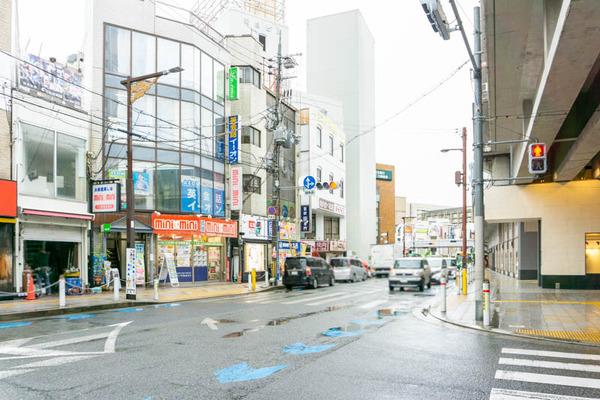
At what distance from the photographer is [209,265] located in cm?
2892

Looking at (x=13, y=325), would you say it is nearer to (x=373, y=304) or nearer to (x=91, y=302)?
(x=91, y=302)

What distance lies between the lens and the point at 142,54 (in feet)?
82.2

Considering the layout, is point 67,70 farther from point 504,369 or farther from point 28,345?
point 504,369

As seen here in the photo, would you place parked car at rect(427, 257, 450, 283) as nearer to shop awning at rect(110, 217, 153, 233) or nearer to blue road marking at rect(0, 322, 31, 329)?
shop awning at rect(110, 217, 153, 233)

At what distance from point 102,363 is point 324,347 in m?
3.87

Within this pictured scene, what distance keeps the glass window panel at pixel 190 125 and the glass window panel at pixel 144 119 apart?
168 centimetres

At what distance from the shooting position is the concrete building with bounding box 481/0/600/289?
885 cm

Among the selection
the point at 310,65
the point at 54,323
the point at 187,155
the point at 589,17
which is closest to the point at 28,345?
the point at 54,323

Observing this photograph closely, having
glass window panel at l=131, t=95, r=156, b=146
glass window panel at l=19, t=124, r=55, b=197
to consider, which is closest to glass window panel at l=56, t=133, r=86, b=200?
glass window panel at l=19, t=124, r=55, b=197

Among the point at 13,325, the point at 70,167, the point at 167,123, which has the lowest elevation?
the point at 13,325

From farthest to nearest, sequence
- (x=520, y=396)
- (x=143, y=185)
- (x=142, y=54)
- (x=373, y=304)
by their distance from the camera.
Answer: (x=142, y=54) < (x=143, y=185) < (x=373, y=304) < (x=520, y=396)

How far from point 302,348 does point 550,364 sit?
417 cm

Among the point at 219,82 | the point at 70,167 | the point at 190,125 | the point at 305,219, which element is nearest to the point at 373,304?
the point at 70,167

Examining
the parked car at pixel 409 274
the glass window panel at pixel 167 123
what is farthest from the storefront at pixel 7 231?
the parked car at pixel 409 274
